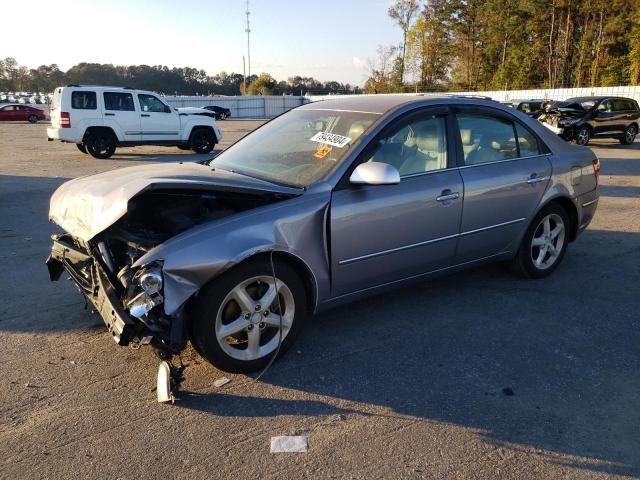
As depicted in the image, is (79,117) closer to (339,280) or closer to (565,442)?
(339,280)

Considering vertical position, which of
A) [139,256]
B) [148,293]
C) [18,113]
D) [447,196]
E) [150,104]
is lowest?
[148,293]

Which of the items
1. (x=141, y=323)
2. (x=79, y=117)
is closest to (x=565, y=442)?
(x=141, y=323)

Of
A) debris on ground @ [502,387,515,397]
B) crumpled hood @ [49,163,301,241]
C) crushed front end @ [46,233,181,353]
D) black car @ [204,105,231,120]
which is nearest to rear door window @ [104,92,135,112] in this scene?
crumpled hood @ [49,163,301,241]

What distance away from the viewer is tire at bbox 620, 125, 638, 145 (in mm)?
18891

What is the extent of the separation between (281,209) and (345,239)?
0.50 meters

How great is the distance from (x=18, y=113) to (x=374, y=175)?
137 feet

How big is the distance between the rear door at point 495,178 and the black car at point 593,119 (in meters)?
14.5

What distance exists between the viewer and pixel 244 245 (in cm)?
308

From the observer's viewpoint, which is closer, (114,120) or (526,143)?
(526,143)

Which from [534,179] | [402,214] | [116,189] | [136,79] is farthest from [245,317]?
[136,79]

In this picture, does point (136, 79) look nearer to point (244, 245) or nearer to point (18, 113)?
point (18, 113)

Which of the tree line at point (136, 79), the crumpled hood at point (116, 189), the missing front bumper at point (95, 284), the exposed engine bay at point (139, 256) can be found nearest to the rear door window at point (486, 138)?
the crumpled hood at point (116, 189)

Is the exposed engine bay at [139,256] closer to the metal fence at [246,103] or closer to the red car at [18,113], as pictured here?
the red car at [18,113]

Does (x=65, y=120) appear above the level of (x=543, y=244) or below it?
above
